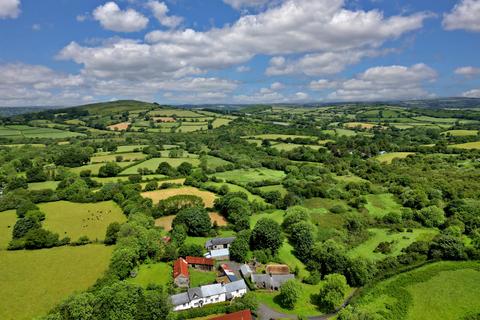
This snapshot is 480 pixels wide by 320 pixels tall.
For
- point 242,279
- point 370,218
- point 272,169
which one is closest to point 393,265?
point 370,218

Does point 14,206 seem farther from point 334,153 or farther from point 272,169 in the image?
point 334,153

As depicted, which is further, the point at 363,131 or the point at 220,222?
the point at 363,131

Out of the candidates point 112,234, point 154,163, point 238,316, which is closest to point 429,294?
point 238,316

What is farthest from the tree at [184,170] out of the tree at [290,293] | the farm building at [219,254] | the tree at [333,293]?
the tree at [333,293]

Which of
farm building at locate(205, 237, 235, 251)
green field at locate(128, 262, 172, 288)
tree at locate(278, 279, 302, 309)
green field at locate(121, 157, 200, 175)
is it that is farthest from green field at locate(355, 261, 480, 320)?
green field at locate(121, 157, 200, 175)

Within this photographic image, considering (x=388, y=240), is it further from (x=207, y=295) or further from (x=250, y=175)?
(x=250, y=175)

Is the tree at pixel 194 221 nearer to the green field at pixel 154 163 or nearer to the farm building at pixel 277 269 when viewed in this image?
the farm building at pixel 277 269
